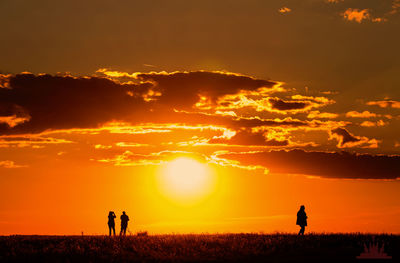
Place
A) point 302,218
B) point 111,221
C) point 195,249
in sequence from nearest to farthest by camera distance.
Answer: point 195,249 < point 302,218 < point 111,221

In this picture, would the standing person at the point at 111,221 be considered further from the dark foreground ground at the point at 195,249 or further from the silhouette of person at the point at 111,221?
the dark foreground ground at the point at 195,249

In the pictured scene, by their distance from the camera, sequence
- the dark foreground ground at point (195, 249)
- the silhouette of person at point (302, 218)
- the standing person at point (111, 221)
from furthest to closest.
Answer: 1. the standing person at point (111, 221)
2. the silhouette of person at point (302, 218)
3. the dark foreground ground at point (195, 249)

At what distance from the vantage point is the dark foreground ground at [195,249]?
3241 cm

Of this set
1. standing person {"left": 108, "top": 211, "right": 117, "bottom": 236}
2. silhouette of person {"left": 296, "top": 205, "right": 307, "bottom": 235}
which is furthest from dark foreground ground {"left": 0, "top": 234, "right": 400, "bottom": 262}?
standing person {"left": 108, "top": 211, "right": 117, "bottom": 236}

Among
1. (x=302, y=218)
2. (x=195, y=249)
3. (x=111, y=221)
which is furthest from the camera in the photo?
(x=111, y=221)

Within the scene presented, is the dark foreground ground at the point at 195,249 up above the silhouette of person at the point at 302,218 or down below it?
below

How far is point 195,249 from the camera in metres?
35.2

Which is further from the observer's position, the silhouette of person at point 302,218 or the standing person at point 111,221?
the standing person at point 111,221

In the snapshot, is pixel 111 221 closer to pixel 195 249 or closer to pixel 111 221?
pixel 111 221

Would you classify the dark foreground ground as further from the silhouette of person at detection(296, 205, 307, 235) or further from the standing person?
the standing person

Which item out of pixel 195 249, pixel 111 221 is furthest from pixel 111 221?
pixel 195 249

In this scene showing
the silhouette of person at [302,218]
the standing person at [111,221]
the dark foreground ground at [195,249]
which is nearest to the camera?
the dark foreground ground at [195,249]

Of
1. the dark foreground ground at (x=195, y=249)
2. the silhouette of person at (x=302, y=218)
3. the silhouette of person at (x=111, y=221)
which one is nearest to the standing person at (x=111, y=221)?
the silhouette of person at (x=111, y=221)

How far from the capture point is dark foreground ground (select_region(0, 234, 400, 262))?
32.4 metres
